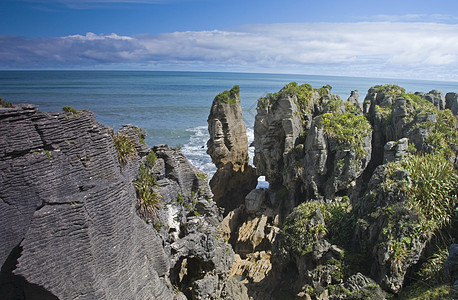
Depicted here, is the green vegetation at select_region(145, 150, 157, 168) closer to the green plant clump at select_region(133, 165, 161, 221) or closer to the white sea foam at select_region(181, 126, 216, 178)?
the green plant clump at select_region(133, 165, 161, 221)

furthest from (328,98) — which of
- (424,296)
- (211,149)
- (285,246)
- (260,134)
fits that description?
(424,296)

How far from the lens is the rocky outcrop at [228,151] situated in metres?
29.4

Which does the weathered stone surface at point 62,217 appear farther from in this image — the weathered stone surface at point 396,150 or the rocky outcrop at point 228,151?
the rocky outcrop at point 228,151

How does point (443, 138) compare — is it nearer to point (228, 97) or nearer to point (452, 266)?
point (452, 266)

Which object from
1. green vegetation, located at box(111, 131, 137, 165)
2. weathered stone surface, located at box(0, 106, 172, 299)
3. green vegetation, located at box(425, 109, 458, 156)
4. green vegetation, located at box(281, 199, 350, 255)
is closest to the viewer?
weathered stone surface, located at box(0, 106, 172, 299)

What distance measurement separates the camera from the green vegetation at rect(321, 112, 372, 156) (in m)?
22.0

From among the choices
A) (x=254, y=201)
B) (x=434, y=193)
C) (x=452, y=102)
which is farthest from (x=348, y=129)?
(x=452, y=102)

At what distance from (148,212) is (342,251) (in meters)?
8.52

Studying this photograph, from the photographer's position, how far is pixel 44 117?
926 centimetres

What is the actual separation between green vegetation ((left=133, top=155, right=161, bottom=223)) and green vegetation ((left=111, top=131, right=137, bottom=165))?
35.3 inches

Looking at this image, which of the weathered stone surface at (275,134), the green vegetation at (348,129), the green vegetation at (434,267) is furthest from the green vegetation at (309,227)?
the weathered stone surface at (275,134)

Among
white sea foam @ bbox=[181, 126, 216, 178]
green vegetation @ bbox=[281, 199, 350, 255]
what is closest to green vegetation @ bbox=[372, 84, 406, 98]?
green vegetation @ bbox=[281, 199, 350, 255]

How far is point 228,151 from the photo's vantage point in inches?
1186

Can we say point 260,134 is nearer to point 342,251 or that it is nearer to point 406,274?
point 342,251
